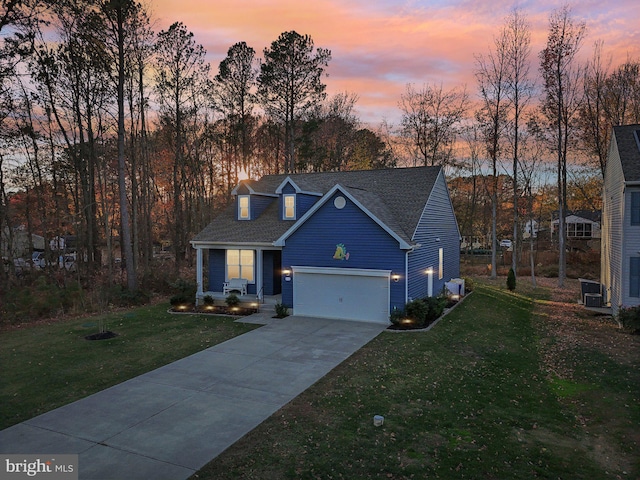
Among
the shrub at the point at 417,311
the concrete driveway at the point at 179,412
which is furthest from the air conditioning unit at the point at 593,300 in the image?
the concrete driveway at the point at 179,412

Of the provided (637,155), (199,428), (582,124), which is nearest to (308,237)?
(199,428)

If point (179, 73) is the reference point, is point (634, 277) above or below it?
below

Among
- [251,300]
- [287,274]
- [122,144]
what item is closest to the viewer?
[287,274]

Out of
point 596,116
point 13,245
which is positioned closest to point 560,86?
point 596,116

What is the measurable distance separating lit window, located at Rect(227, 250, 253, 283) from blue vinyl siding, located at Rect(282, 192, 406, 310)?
2833 millimetres

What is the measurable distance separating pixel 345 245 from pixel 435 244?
585cm

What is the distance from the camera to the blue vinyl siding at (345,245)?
53.2ft

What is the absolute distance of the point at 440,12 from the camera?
1692cm

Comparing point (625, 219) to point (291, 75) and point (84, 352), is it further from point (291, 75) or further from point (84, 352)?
point (291, 75)

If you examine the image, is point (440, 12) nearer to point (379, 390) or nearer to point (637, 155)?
point (637, 155)

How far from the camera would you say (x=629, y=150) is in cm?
1648

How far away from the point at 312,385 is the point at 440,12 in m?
15.5

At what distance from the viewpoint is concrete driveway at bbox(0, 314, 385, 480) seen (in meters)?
6.79

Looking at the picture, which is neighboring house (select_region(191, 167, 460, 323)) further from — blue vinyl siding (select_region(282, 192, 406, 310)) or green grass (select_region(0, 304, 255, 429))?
green grass (select_region(0, 304, 255, 429))
